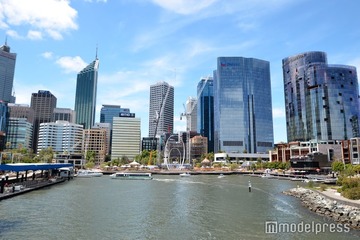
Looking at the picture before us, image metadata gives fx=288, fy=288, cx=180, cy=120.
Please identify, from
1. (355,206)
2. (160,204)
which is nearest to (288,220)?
(355,206)

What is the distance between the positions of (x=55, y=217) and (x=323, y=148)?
18501cm

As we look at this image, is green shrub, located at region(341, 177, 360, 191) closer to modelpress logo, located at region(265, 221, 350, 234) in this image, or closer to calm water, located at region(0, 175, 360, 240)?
calm water, located at region(0, 175, 360, 240)

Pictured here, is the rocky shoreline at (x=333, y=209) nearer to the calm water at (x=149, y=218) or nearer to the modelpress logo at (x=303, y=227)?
the modelpress logo at (x=303, y=227)

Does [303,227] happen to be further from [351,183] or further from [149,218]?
[351,183]

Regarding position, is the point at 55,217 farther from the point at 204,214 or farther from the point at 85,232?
the point at 204,214

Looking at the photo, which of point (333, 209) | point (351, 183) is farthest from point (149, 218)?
point (351, 183)

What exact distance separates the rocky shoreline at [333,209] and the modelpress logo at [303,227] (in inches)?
65.8

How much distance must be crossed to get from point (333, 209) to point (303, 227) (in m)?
11.4

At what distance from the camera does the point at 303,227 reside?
137ft

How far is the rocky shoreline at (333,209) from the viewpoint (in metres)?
42.8

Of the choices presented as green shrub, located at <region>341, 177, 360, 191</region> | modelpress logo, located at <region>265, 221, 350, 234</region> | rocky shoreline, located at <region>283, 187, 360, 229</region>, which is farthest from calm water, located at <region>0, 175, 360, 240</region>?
green shrub, located at <region>341, 177, 360, 191</region>

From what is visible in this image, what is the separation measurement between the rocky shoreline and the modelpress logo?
5.48 ft

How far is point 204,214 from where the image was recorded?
50.6 m

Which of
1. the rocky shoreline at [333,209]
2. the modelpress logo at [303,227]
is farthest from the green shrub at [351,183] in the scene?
the modelpress logo at [303,227]
